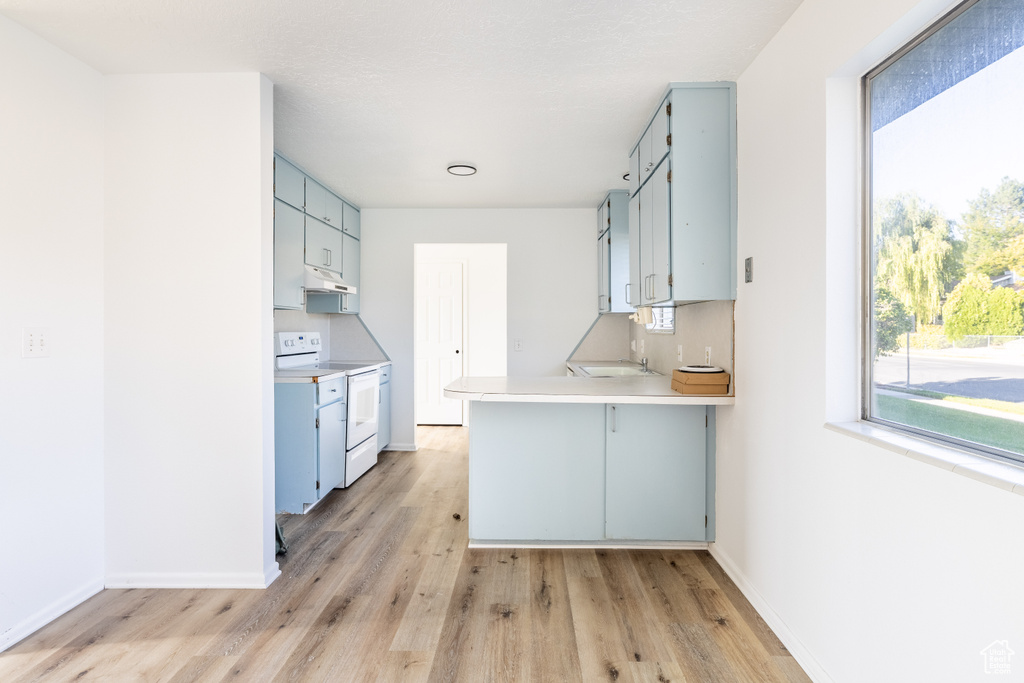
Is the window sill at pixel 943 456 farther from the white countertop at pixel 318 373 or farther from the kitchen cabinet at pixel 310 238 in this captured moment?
the kitchen cabinet at pixel 310 238

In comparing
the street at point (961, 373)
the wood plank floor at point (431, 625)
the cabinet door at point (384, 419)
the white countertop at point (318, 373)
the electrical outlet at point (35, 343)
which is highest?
the electrical outlet at point (35, 343)

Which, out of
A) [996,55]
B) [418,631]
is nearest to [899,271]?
[996,55]

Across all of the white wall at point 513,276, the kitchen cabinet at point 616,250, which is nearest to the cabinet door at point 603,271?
the kitchen cabinet at point 616,250

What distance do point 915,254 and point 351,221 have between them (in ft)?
14.1

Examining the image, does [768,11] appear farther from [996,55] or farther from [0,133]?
[0,133]

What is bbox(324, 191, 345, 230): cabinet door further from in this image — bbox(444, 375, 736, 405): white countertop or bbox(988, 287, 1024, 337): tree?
bbox(988, 287, 1024, 337): tree

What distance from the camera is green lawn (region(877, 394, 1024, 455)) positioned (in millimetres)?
1243

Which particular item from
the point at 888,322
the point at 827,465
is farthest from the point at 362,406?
the point at 888,322

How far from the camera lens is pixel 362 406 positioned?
4.30 m

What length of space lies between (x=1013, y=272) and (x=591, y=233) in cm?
398

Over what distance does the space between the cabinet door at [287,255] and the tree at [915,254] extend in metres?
3.17

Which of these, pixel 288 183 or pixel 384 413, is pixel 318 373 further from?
pixel 384 413

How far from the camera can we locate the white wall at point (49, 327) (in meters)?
2.03

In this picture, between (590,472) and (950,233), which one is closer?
(950,233)
